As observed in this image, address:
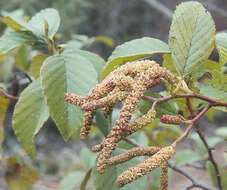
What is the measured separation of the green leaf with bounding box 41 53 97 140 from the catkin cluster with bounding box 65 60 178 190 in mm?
143

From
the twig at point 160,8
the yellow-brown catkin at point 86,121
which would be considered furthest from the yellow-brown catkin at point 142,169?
the twig at point 160,8

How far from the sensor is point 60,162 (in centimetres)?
564

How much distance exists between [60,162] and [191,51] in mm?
5339

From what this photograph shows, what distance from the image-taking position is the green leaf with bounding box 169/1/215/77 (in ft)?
2.17

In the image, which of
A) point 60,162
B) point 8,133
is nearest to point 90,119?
point 60,162

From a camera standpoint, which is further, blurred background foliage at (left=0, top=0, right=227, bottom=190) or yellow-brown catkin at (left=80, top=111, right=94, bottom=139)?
blurred background foliage at (left=0, top=0, right=227, bottom=190)

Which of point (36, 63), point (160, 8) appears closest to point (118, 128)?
point (36, 63)

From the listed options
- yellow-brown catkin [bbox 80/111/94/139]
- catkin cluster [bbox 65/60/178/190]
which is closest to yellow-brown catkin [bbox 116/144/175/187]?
catkin cluster [bbox 65/60/178/190]

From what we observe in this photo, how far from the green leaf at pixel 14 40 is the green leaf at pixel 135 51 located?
13.0 inches

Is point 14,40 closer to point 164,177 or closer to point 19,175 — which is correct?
point 164,177

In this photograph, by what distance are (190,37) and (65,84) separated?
1.14 ft

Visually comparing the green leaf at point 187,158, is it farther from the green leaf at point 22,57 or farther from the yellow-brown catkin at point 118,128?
the yellow-brown catkin at point 118,128

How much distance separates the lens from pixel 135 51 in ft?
2.32

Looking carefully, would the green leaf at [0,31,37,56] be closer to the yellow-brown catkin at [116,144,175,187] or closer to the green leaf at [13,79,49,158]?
the green leaf at [13,79,49,158]
